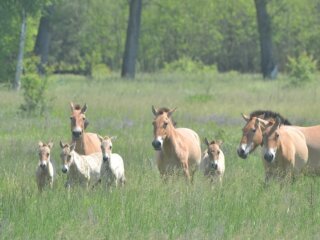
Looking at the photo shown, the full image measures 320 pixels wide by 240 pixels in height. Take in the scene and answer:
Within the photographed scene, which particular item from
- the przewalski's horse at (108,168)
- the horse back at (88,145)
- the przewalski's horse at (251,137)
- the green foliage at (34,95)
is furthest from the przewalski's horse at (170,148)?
the green foliage at (34,95)

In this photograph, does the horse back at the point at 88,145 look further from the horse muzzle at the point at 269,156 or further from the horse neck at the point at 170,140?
the horse muzzle at the point at 269,156

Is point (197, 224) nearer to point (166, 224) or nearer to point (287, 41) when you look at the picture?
point (166, 224)

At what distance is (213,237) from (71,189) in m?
3.28

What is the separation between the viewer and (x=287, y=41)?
78125 mm

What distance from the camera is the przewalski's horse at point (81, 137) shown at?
16612 millimetres

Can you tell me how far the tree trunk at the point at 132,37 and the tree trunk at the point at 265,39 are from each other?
668 centimetres

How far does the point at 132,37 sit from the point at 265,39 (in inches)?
298

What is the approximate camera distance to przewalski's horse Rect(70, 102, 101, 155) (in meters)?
16.6

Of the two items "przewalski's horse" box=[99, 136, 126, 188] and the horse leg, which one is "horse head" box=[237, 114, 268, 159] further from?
"przewalski's horse" box=[99, 136, 126, 188]

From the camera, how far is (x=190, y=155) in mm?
16344

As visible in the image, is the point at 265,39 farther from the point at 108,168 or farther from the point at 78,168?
the point at 78,168

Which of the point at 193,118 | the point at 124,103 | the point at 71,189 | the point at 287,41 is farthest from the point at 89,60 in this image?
the point at 71,189

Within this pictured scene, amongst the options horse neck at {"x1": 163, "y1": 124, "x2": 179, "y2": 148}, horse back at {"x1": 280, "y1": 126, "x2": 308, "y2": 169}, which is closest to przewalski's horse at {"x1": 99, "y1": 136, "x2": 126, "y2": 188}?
horse neck at {"x1": 163, "y1": 124, "x2": 179, "y2": 148}

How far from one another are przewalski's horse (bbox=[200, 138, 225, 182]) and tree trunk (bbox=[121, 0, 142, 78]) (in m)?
37.7
